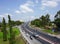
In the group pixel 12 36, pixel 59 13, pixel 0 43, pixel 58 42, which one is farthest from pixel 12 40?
pixel 59 13

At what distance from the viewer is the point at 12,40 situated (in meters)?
43.2

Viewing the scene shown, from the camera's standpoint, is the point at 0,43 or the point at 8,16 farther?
the point at 0,43

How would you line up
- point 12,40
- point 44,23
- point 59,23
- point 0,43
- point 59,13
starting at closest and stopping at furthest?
point 12,40, point 0,43, point 59,23, point 59,13, point 44,23

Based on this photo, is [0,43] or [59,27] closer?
[0,43]

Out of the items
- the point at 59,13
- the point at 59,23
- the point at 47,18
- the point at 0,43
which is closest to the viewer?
the point at 0,43

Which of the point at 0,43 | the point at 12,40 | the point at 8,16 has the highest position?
the point at 8,16

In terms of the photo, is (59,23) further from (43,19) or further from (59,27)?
(43,19)

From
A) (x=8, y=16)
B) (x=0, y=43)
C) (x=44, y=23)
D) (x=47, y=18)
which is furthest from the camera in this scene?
(x=47, y=18)

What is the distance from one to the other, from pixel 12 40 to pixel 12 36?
95cm

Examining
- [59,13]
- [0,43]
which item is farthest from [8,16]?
[59,13]

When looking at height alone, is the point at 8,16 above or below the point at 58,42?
above

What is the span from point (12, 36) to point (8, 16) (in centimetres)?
811

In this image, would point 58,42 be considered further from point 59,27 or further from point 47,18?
point 47,18

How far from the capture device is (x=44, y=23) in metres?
177
